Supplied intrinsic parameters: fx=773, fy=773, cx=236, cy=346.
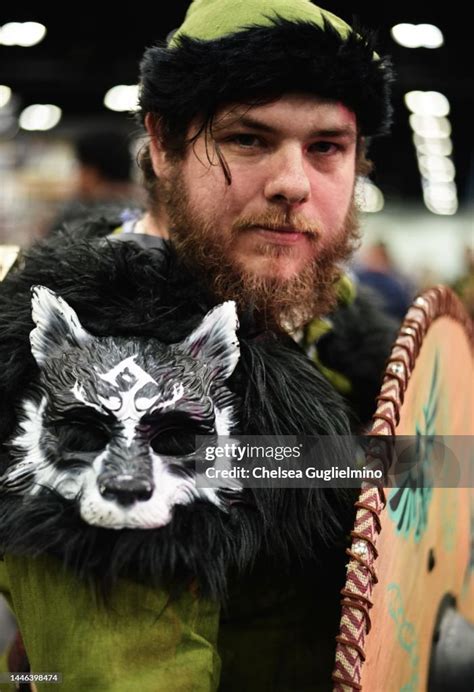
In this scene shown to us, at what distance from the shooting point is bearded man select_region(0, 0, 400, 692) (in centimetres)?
83

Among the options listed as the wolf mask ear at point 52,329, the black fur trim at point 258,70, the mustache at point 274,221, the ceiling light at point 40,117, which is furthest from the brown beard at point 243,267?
the ceiling light at point 40,117

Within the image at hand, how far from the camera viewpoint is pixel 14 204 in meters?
3.39

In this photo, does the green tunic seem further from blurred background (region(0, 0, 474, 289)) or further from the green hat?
blurred background (region(0, 0, 474, 289))

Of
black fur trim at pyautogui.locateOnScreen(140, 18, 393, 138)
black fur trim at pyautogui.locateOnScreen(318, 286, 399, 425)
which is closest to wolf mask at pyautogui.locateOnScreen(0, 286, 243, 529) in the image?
black fur trim at pyautogui.locateOnScreen(140, 18, 393, 138)

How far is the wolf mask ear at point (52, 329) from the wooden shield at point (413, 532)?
39 cm

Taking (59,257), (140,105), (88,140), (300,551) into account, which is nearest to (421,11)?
(88,140)

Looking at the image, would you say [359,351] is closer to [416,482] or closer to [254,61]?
[416,482]

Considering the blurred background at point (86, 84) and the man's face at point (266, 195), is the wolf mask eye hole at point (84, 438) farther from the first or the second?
Answer: the blurred background at point (86, 84)

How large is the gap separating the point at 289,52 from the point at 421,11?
2135 mm

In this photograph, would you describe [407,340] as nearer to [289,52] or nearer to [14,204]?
[289,52]

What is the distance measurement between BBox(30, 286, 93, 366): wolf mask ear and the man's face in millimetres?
251

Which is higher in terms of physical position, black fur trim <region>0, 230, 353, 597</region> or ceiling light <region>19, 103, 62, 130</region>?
ceiling light <region>19, 103, 62, 130</region>

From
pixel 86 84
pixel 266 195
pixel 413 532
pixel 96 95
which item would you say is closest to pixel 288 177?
pixel 266 195

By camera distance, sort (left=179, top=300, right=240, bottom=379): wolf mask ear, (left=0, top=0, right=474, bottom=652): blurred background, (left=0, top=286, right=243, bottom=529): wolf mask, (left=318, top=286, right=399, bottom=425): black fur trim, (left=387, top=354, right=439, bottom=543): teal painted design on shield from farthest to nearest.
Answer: (left=0, top=0, right=474, bottom=652): blurred background < (left=318, top=286, right=399, bottom=425): black fur trim < (left=387, top=354, right=439, bottom=543): teal painted design on shield < (left=179, top=300, right=240, bottom=379): wolf mask ear < (left=0, top=286, right=243, bottom=529): wolf mask
